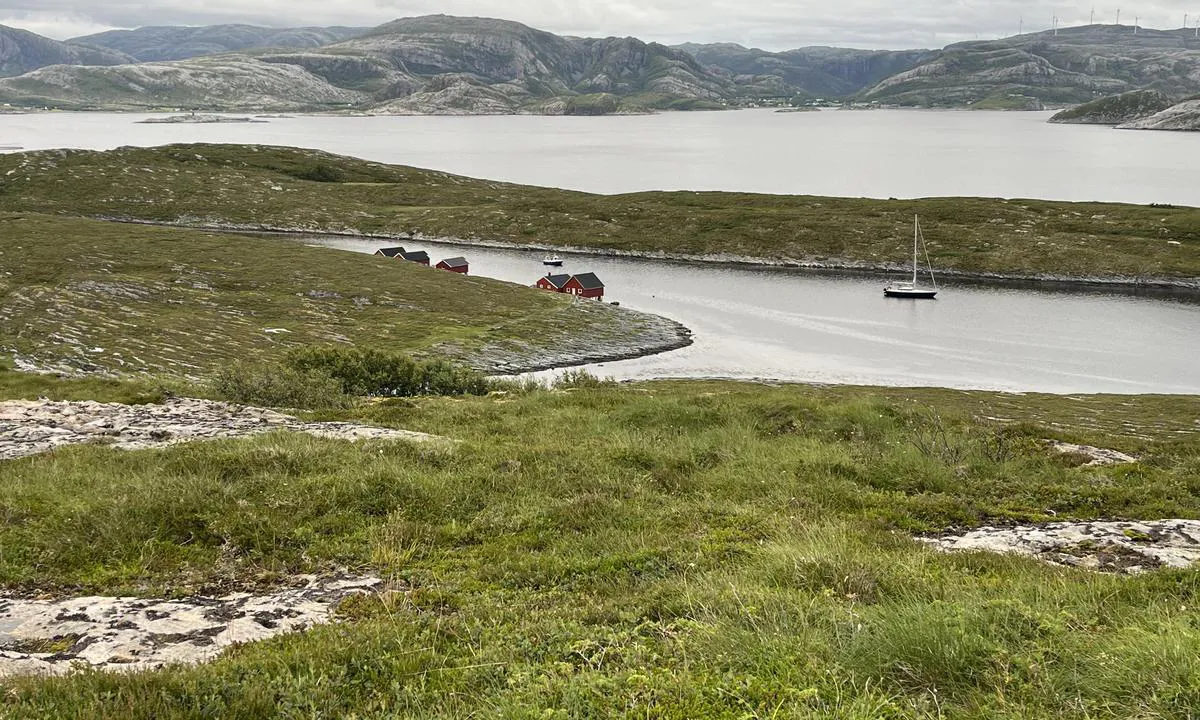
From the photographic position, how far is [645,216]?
504 ft

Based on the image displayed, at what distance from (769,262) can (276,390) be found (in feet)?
365

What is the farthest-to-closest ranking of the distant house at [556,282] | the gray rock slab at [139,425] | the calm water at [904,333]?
1. the distant house at [556,282]
2. the calm water at [904,333]
3. the gray rock slab at [139,425]

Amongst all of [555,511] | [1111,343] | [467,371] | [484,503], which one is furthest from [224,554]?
[1111,343]

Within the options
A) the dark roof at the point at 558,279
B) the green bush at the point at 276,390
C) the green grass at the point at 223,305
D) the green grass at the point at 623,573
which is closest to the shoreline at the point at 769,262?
the green grass at the point at 223,305

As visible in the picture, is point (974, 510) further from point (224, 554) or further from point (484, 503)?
Result: point (224, 554)

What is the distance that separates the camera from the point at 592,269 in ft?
412

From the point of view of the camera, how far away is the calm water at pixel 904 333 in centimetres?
6906

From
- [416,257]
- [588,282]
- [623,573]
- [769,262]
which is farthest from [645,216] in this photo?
[623,573]

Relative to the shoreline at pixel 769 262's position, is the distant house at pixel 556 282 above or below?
below

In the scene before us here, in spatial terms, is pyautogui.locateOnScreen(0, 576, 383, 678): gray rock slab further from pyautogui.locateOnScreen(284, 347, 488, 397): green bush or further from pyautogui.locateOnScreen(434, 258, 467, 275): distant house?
pyautogui.locateOnScreen(434, 258, 467, 275): distant house

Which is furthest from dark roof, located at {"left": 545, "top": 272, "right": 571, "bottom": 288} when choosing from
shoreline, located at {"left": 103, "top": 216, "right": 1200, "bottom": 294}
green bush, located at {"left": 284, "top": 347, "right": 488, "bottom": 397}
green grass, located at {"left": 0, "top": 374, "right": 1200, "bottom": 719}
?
green grass, located at {"left": 0, "top": 374, "right": 1200, "bottom": 719}

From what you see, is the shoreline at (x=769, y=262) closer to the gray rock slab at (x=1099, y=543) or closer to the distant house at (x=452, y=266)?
the distant house at (x=452, y=266)

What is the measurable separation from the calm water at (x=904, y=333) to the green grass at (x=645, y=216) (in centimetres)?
1486

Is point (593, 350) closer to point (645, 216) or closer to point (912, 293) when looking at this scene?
point (912, 293)
